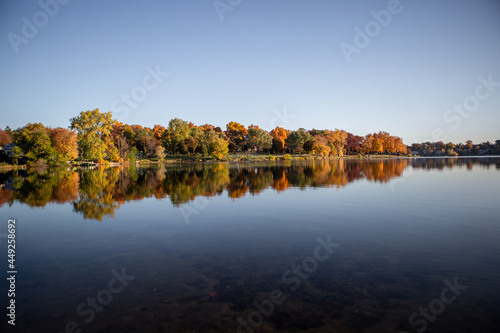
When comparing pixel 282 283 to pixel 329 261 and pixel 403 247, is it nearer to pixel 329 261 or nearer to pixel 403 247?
pixel 329 261

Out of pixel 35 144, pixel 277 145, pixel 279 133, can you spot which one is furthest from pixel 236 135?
pixel 35 144

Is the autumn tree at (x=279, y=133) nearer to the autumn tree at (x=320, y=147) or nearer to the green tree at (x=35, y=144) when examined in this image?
the autumn tree at (x=320, y=147)

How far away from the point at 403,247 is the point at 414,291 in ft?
8.64

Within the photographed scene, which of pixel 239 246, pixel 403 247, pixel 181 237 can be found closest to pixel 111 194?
pixel 181 237

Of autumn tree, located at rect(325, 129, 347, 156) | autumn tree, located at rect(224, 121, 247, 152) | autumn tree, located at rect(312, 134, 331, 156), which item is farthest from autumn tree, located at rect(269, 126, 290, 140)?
autumn tree, located at rect(312, 134, 331, 156)

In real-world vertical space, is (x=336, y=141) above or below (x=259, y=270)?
above

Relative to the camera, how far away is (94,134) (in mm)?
66562

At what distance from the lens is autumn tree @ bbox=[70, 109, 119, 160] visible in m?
62.7

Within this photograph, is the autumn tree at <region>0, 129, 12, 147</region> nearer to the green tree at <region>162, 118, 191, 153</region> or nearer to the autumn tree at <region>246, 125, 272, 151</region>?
the green tree at <region>162, 118, 191, 153</region>

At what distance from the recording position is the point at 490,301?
4.98 metres

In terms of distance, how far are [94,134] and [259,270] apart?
71351 mm

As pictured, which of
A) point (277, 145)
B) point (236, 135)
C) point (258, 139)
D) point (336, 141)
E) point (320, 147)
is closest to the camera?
point (320, 147)

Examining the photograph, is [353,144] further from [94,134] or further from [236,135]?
[94,134]

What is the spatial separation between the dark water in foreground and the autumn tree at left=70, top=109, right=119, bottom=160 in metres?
56.0
